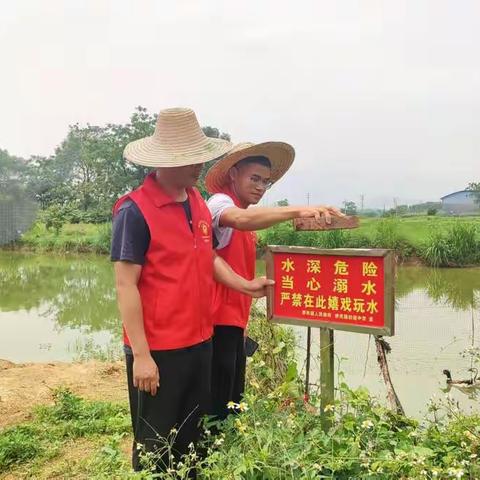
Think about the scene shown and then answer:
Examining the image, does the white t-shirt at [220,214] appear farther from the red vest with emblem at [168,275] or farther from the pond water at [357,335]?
the pond water at [357,335]

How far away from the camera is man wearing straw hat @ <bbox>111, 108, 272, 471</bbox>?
1645mm

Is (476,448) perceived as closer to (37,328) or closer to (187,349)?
(187,349)

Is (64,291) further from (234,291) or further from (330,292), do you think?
(330,292)

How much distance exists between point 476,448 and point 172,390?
3.37ft

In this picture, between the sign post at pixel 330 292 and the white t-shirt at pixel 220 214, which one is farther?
the white t-shirt at pixel 220 214

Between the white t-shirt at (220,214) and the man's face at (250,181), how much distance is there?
65mm

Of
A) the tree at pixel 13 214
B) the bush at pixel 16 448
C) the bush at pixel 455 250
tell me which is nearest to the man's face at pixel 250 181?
the bush at pixel 16 448

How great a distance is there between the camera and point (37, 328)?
22.1 feet

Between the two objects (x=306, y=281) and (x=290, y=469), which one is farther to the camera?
(x=306, y=281)

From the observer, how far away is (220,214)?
6.28 feet

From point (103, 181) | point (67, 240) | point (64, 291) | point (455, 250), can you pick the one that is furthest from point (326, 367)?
point (103, 181)

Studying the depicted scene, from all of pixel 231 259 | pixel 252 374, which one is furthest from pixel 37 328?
pixel 231 259

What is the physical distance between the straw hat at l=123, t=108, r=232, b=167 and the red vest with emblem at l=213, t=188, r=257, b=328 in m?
0.32

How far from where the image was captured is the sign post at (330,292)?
1.73 metres
